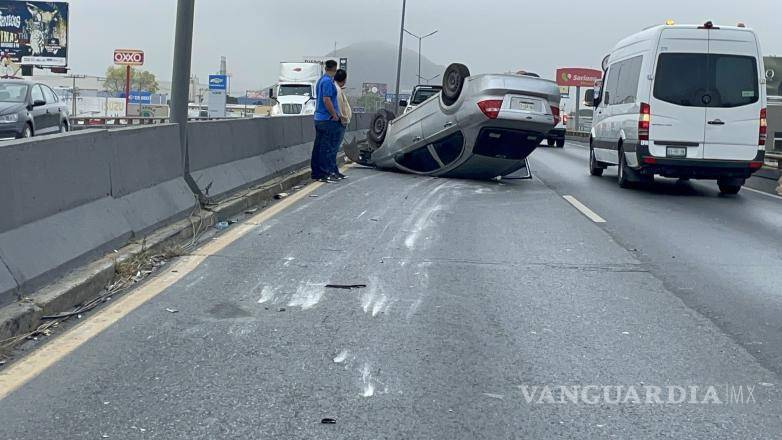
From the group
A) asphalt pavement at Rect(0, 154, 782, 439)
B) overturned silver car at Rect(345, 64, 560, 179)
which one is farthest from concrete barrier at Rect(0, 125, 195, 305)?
overturned silver car at Rect(345, 64, 560, 179)

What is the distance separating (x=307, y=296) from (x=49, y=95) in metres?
16.5

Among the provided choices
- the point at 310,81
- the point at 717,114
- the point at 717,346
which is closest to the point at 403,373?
the point at 717,346

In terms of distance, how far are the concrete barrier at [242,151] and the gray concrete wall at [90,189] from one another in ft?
0.09

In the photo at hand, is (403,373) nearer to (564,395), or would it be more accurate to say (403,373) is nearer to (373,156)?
(564,395)

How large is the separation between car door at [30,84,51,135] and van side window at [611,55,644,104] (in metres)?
12.0

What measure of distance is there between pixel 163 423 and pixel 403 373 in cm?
140

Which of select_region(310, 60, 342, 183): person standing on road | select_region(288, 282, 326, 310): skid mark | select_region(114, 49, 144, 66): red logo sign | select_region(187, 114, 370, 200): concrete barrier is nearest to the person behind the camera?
select_region(288, 282, 326, 310): skid mark

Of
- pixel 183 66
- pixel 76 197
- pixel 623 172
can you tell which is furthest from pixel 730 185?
pixel 76 197

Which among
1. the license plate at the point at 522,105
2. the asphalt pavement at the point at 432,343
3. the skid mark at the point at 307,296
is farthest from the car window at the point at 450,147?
the skid mark at the point at 307,296

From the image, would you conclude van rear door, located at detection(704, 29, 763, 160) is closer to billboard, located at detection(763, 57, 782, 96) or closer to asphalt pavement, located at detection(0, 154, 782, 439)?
asphalt pavement, located at detection(0, 154, 782, 439)

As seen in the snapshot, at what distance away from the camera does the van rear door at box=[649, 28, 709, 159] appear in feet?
48.5

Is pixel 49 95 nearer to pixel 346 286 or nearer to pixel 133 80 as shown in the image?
pixel 346 286

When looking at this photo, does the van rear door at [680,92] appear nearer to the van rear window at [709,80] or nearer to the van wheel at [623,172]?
the van rear window at [709,80]

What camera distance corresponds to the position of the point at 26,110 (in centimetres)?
1948
